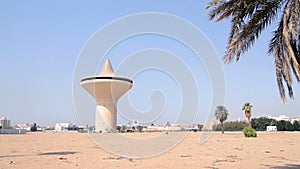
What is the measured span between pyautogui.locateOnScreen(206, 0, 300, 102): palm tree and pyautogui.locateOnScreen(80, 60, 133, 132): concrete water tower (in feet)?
180

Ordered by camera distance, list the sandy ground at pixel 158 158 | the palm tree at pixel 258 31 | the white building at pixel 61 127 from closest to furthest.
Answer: the palm tree at pixel 258 31
the sandy ground at pixel 158 158
the white building at pixel 61 127

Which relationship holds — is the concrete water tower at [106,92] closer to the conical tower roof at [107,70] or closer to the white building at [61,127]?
the conical tower roof at [107,70]

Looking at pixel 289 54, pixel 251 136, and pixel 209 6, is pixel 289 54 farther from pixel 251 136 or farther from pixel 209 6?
pixel 251 136

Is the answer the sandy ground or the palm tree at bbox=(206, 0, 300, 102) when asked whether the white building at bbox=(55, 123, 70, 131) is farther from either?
the palm tree at bbox=(206, 0, 300, 102)

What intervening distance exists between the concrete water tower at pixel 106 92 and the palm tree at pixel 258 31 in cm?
5489

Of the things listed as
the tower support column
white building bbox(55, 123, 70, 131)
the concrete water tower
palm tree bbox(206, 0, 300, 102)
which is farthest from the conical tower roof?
white building bbox(55, 123, 70, 131)

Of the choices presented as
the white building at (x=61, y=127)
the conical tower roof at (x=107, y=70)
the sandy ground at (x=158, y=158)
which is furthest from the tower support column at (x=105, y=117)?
the white building at (x=61, y=127)

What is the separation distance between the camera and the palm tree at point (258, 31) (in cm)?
863

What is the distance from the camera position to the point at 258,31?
30.8 feet

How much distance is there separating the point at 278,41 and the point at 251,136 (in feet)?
135

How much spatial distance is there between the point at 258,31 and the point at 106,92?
58.7 meters

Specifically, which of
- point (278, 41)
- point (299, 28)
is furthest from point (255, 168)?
point (299, 28)

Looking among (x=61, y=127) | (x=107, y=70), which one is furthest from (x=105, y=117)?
(x=61, y=127)

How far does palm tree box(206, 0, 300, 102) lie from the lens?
8.63m
